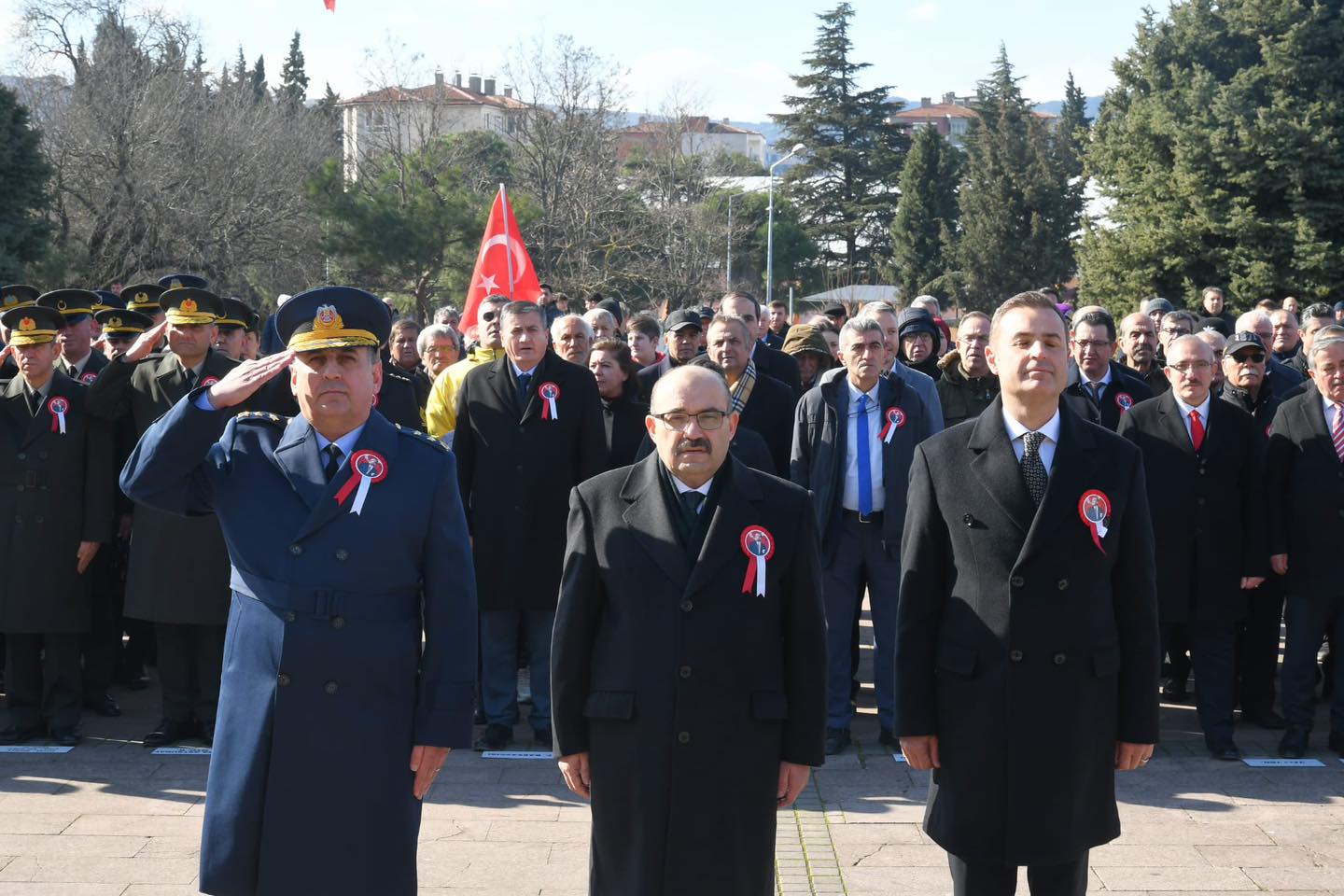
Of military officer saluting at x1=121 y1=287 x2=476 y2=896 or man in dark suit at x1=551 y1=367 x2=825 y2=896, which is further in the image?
man in dark suit at x1=551 y1=367 x2=825 y2=896

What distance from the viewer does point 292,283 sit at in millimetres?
39938

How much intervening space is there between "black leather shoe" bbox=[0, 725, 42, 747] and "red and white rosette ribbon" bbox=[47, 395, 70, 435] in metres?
1.55

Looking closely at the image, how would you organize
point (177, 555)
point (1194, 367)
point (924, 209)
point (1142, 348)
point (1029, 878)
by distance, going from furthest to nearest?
point (924, 209)
point (1142, 348)
point (1194, 367)
point (177, 555)
point (1029, 878)

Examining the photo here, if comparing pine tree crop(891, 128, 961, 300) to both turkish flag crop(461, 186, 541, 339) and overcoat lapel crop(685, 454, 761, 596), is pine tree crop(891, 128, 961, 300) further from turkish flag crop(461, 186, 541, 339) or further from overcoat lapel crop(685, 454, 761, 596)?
overcoat lapel crop(685, 454, 761, 596)

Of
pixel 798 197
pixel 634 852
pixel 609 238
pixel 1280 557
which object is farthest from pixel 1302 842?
pixel 798 197

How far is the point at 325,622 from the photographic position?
3900 mm

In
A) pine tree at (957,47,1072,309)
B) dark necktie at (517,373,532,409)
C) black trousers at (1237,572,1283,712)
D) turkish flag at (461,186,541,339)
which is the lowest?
black trousers at (1237,572,1283,712)

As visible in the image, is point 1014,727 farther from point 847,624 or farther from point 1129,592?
point 847,624

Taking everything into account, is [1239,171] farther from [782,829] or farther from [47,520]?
[47,520]

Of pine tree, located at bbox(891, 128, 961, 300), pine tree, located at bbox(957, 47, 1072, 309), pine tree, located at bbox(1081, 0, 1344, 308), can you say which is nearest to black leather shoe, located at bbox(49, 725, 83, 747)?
pine tree, located at bbox(1081, 0, 1344, 308)

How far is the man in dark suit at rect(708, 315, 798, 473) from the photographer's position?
26.5 ft

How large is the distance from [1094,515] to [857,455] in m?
3.74

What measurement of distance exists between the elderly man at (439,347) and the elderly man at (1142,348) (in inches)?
183

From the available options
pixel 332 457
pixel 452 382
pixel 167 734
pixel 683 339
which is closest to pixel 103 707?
pixel 167 734
